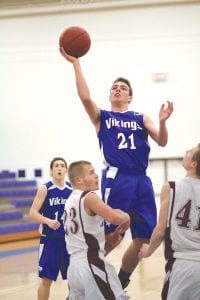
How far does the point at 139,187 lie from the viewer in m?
4.61

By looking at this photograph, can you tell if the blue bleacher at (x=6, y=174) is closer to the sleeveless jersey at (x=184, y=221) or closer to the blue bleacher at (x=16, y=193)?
the blue bleacher at (x=16, y=193)

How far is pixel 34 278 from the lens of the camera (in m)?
7.05

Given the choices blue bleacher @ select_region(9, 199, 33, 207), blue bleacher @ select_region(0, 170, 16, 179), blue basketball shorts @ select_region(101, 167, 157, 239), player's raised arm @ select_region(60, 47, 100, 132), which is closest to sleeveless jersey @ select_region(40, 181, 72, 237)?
blue basketball shorts @ select_region(101, 167, 157, 239)

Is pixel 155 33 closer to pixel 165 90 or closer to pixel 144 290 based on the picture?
pixel 165 90

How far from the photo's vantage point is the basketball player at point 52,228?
4.91m

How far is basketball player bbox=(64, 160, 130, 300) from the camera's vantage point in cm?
354

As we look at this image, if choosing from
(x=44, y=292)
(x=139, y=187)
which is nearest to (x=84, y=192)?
(x=139, y=187)

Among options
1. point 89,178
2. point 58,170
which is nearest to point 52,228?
point 58,170

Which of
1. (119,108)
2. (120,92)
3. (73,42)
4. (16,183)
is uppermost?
(73,42)

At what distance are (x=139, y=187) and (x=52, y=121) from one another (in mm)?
8976

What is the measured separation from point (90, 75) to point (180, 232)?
10.2 m

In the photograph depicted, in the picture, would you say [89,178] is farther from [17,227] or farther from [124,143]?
[17,227]

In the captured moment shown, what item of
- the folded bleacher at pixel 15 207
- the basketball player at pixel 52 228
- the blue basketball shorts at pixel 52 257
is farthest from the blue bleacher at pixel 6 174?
the blue basketball shorts at pixel 52 257

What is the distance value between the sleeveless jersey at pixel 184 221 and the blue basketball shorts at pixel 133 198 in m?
1.30
